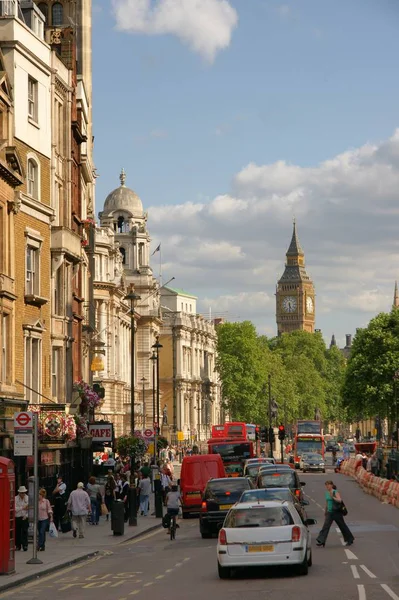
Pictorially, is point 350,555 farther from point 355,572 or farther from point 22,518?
point 22,518

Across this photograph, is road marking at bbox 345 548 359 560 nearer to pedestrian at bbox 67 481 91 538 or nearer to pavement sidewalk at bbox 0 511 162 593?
pavement sidewalk at bbox 0 511 162 593

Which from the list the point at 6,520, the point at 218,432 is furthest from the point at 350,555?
the point at 218,432

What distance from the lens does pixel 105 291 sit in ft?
376

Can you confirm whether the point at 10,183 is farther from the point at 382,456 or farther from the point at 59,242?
the point at 382,456

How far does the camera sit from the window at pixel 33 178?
45.3m

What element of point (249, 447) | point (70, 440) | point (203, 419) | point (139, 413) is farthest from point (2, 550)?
point (203, 419)

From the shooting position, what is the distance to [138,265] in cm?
14612

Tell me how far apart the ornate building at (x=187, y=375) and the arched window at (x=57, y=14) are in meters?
86.4

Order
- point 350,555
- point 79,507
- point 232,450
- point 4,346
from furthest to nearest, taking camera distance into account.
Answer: point 232,450 → point 4,346 → point 79,507 → point 350,555

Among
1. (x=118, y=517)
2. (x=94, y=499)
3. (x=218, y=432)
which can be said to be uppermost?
(x=218, y=432)

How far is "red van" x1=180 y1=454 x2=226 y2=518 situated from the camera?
4916 centimetres

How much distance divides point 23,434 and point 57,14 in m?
49.3

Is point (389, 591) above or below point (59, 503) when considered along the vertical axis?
below

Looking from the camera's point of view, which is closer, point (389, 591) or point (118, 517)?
point (389, 591)
